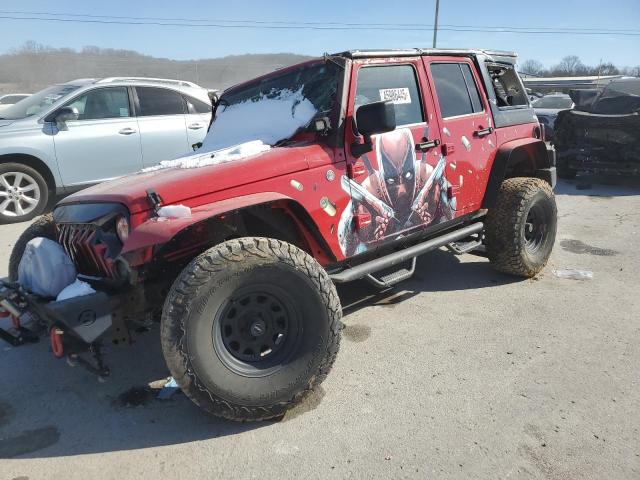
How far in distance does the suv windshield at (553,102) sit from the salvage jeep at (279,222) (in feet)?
46.3

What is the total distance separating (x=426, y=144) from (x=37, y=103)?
5843mm

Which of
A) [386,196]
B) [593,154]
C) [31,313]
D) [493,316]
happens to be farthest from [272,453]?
[593,154]

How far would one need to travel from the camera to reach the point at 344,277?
10.3 ft

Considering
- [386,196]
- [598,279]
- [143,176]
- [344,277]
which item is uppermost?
[143,176]

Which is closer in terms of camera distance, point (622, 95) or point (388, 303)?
point (388, 303)

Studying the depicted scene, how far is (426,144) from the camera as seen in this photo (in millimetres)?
3631

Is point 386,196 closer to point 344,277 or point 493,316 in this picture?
point 344,277

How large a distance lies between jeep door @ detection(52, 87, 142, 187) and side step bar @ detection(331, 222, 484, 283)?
15.9 ft

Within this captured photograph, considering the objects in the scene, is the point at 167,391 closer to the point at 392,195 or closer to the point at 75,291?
the point at 75,291

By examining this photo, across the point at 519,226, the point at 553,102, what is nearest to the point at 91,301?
the point at 519,226

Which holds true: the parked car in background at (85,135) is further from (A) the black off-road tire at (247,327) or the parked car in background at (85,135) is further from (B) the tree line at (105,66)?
(B) the tree line at (105,66)

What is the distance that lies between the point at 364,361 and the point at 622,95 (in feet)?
29.0

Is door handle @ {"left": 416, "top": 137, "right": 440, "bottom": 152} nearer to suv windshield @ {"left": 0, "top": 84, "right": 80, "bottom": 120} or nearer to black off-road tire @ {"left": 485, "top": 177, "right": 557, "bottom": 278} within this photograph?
black off-road tire @ {"left": 485, "top": 177, "right": 557, "bottom": 278}

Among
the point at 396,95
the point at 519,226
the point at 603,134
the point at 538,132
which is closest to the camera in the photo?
the point at 396,95
